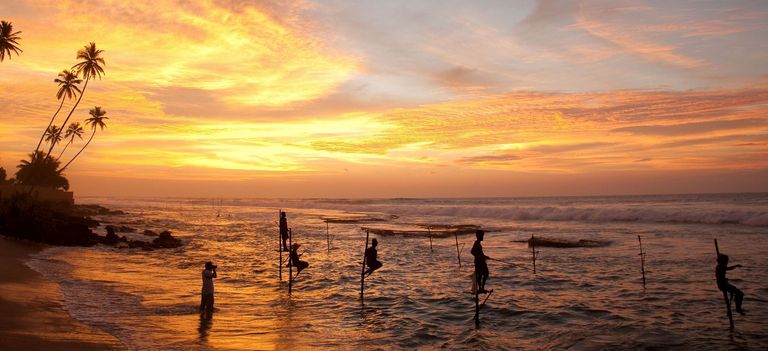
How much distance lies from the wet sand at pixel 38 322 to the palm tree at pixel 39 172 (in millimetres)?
82308

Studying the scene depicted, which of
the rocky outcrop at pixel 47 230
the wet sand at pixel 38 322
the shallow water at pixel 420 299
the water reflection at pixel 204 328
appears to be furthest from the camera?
the rocky outcrop at pixel 47 230

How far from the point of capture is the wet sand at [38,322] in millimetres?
11328

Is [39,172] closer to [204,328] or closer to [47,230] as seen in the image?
[47,230]

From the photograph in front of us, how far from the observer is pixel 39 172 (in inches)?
3504

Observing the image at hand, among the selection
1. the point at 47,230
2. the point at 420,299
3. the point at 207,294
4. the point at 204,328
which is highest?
the point at 47,230

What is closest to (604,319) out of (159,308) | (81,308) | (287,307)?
(287,307)

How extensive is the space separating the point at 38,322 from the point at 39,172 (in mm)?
93283

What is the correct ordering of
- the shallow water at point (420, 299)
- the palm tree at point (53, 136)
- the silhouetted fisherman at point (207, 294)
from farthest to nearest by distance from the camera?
the palm tree at point (53, 136), the silhouetted fisherman at point (207, 294), the shallow water at point (420, 299)

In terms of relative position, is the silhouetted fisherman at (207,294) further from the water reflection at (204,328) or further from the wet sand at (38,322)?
the wet sand at (38,322)

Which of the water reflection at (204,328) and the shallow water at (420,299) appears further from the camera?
the shallow water at (420,299)

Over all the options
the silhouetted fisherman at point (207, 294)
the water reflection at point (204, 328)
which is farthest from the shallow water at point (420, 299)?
the silhouetted fisherman at point (207, 294)

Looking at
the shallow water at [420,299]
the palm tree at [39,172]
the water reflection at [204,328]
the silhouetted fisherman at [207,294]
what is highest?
the palm tree at [39,172]

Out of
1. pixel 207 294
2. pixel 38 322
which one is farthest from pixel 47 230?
pixel 38 322

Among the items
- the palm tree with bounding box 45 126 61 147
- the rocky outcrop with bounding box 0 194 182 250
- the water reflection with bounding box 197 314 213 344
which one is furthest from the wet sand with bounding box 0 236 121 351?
the palm tree with bounding box 45 126 61 147
